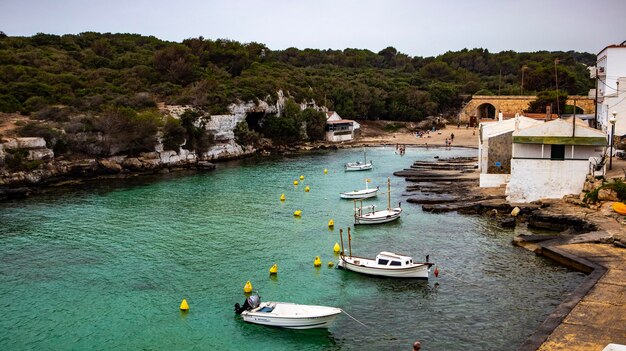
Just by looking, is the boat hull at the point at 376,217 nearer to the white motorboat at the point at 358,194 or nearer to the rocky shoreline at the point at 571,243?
the rocky shoreline at the point at 571,243

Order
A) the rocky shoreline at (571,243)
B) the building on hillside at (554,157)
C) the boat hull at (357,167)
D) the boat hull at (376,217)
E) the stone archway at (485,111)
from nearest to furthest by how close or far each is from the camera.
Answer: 1. the rocky shoreline at (571,243)
2. the building on hillside at (554,157)
3. the boat hull at (376,217)
4. the boat hull at (357,167)
5. the stone archway at (485,111)

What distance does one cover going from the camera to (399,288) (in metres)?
29.4

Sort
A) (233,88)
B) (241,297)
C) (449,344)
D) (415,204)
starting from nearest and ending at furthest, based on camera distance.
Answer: (449,344), (241,297), (415,204), (233,88)

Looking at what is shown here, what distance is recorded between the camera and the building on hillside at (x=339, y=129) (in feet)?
355

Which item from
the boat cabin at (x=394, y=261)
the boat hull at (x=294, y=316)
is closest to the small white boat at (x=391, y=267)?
the boat cabin at (x=394, y=261)

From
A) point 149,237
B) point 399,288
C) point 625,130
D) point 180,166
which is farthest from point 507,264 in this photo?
point 180,166

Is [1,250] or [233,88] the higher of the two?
[233,88]

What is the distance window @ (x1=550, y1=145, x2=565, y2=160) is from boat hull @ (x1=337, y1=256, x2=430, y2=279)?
706 inches

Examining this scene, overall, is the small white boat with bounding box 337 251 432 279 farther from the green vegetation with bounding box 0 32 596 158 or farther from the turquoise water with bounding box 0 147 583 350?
the green vegetation with bounding box 0 32 596 158

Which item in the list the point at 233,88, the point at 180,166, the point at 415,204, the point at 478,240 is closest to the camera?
the point at 478,240

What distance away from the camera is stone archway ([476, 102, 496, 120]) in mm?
122062

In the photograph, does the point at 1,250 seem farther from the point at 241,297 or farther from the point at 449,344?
the point at 449,344

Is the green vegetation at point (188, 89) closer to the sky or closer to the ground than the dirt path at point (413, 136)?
closer to the sky

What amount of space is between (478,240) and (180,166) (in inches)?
1911
